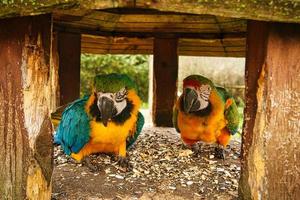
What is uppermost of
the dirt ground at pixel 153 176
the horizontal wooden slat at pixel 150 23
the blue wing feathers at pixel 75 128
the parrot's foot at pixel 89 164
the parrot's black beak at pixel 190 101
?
the horizontal wooden slat at pixel 150 23

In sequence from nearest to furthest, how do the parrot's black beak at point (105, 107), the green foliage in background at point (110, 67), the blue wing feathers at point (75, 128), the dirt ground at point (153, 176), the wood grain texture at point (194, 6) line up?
the wood grain texture at point (194, 6) < the dirt ground at point (153, 176) < the parrot's black beak at point (105, 107) < the blue wing feathers at point (75, 128) < the green foliage in background at point (110, 67)

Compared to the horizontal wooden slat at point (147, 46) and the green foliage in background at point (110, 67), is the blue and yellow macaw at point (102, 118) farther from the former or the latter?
the green foliage in background at point (110, 67)

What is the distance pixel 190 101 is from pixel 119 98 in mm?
594

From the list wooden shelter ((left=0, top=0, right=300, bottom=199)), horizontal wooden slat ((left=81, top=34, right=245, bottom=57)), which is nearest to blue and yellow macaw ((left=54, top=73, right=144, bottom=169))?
wooden shelter ((left=0, top=0, right=300, bottom=199))

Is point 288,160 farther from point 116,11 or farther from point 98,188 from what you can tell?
A: point 116,11

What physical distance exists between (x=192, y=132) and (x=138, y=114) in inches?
19.1

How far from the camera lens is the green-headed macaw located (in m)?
2.83

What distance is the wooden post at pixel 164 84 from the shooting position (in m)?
3.79

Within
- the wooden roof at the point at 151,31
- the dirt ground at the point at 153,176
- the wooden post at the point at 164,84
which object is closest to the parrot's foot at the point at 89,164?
the dirt ground at the point at 153,176

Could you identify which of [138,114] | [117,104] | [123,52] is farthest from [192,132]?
[123,52]

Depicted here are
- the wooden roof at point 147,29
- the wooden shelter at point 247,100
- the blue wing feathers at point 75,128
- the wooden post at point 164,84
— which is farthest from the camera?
the wooden post at point 164,84

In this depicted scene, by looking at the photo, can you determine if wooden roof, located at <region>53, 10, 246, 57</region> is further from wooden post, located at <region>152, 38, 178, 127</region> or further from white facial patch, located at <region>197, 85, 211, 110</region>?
white facial patch, located at <region>197, 85, 211, 110</region>

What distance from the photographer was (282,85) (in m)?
1.69

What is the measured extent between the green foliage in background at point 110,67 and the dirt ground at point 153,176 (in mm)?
5778
